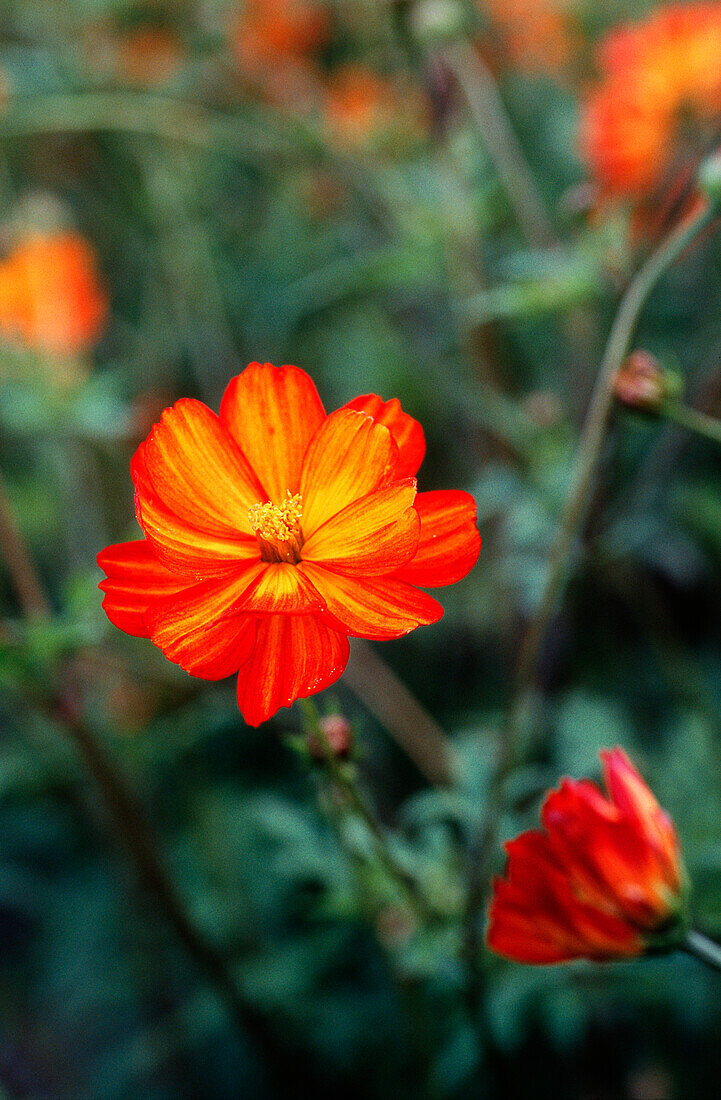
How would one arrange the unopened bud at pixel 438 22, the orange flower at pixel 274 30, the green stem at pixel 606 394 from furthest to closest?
the orange flower at pixel 274 30 → the unopened bud at pixel 438 22 → the green stem at pixel 606 394

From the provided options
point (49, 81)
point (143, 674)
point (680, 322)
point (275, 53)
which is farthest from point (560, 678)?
point (275, 53)

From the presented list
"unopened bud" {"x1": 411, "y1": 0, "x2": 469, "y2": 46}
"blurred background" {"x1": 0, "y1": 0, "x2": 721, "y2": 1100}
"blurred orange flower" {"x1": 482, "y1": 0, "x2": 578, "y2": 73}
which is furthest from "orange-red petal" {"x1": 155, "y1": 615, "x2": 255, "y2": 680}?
"blurred orange flower" {"x1": 482, "y1": 0, "x2": 578, "y2": 73}

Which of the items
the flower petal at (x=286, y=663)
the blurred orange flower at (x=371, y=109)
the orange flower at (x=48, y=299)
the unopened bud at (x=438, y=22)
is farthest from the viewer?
the blurred orange flower at (x=371, y=109)

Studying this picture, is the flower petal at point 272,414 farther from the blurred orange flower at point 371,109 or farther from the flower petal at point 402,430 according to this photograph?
the blurred orange flower at point 371,109

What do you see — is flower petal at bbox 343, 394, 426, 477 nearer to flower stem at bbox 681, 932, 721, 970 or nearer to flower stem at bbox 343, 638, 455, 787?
flower stem at bbox 681, 932, 721, 970

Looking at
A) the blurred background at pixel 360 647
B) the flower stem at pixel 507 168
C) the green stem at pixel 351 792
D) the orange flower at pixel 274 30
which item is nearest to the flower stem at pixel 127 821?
the blurred background at pixel 360 647

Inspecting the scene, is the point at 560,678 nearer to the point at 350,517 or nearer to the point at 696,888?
the point at 696,888

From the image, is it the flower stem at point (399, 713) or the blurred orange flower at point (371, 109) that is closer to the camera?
the flower stem at point (399, 713)

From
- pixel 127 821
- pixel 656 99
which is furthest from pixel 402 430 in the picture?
pixel 656 99

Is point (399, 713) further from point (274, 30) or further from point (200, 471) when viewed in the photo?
point (274, 30)
